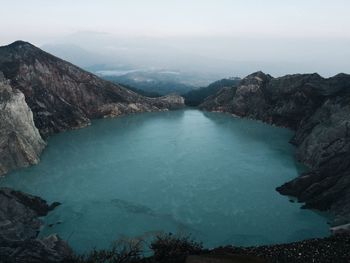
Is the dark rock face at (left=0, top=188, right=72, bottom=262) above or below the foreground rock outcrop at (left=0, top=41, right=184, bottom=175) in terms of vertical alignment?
below

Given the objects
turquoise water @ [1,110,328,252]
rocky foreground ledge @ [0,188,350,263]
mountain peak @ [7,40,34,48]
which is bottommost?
turquoise water @ [1,110,328,252]

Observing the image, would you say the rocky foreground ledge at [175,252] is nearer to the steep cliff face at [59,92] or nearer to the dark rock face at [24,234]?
the dark rock face at [24,234]

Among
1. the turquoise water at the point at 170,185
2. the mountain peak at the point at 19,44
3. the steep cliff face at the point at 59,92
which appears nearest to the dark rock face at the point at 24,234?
the turquoise water at the point at 170,185

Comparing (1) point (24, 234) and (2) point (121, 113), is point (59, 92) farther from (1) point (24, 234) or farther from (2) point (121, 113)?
(1) point (24, 234)

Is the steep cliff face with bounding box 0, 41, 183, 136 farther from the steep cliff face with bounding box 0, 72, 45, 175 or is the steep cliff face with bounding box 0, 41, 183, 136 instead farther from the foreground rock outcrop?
the steep cliff face with bounding box 0, 72, 45, 175

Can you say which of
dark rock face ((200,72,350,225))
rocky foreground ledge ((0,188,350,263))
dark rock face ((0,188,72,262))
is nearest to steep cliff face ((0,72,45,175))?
dark rock face ((0,188,72,262))
